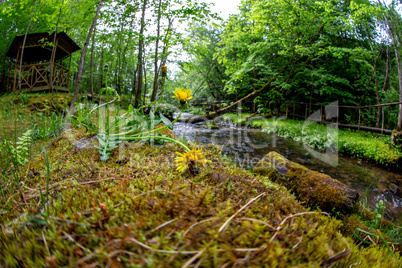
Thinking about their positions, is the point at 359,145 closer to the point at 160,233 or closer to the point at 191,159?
the point at 191,159

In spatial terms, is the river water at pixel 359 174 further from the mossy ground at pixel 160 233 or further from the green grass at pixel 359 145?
the mossy ground at pixel 160 233

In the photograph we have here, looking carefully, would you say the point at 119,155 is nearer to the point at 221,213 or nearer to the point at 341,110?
the point at 221,213

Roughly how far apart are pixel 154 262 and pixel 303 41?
11.1 metres

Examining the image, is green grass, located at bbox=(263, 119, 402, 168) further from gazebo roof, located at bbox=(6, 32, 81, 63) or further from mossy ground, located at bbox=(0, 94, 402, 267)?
gazebo roof, located at bbox=(6, 32, 81, 63)

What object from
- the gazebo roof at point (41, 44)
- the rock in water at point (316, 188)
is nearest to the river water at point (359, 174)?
the rock in water at point (316, 188)

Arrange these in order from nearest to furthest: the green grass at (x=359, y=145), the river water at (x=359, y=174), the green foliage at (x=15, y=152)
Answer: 1. the green foliage at (x=15, y=152)
2. the river water at (x=359, y=174)
3. the green grass at (x=359, y=145)

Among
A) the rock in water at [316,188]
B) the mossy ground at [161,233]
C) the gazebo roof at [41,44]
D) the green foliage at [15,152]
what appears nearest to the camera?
the mossy ground at [161,233]

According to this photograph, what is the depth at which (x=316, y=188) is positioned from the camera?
211 cm

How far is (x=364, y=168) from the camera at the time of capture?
477 cm

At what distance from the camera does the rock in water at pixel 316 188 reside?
2014mm

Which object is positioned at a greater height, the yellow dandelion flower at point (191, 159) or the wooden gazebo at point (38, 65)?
the wooden gazebo at point (38, 65)

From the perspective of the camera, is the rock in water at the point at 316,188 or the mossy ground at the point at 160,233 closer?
the mossy ground at the point at 160,233

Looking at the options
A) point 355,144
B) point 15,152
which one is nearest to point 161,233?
point 15,152

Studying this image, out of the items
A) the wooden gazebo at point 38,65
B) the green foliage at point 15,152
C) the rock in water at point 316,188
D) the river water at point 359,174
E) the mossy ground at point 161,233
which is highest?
the wooden gazebo at point 38,65
